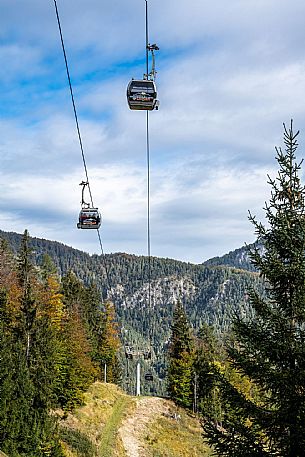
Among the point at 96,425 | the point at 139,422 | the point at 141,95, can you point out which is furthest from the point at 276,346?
the point at 139,422

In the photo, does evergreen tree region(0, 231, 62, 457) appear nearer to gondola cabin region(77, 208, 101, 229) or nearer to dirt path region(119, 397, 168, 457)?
gondola cabin region(77, 208, 101, 229)

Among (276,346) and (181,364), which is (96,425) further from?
(276,346)

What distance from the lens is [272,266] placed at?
44.4 feet

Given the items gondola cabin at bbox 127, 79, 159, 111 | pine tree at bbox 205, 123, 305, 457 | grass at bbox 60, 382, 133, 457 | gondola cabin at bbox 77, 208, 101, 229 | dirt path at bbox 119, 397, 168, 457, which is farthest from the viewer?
dirt path at bbox 119, 397, 168, 457

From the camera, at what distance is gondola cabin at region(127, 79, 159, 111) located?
53.2 ft

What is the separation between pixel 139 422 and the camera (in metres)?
53.2

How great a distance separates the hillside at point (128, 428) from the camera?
42812 millimetres

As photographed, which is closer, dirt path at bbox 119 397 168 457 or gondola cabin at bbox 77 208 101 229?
gondola cabin at bbox 77 208 101 229

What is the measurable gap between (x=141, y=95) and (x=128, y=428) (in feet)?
136

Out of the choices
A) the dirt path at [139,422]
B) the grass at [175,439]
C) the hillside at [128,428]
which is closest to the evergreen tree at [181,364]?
the hillside at [128,428]

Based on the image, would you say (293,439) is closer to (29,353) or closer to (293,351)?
(293,351)

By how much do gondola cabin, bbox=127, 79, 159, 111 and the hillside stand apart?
28046 mm

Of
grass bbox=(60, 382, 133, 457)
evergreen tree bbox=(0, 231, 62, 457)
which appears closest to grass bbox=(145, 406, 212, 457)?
grass bbox=(60, 382, 133, 457)

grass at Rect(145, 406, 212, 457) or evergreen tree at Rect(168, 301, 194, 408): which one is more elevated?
evergreen tree at Rect(168, 301, 194, 408)
